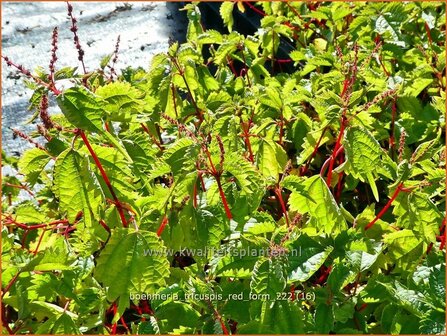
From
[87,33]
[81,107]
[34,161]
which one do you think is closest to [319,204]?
[81,107]

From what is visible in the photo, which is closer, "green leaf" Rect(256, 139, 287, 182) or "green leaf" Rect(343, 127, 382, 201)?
"green leaf" Rect(343, 127, 382, 201)

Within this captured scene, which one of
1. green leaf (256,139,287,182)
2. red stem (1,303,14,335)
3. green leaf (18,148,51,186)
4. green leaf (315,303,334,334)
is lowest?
red stem (1,303,14,335)

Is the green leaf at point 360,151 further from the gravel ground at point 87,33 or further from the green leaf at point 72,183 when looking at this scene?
the gravel ground at point 87,33

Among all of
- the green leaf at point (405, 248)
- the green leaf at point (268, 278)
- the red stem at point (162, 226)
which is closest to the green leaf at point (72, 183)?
the red stem at point (162, 226)

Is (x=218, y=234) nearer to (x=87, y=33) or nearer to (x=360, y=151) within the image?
(x=360, y=151)

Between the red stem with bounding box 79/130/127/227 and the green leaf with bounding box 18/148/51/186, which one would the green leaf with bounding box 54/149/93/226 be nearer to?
the red stem with bounding box 79/130/127/227

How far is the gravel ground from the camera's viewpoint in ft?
13.8

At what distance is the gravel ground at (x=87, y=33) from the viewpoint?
166 inches

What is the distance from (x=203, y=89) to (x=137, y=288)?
90 centimetres

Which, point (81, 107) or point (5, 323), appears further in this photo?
point (5, 323)

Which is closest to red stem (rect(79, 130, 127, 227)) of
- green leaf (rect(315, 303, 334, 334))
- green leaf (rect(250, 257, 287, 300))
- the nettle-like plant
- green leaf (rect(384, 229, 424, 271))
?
the nettle-like plant

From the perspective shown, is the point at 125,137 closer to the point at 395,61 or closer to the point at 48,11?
the point at 395,61

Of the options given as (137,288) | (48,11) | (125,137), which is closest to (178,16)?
(48,11)

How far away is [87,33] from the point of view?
4582 mm
